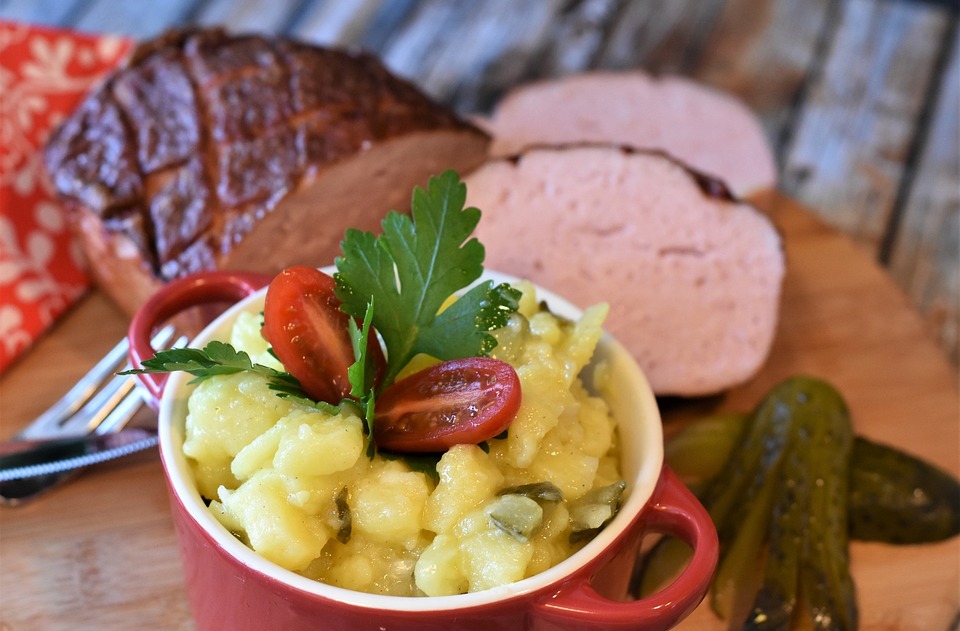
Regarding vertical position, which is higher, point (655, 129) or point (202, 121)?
point (202, 121)

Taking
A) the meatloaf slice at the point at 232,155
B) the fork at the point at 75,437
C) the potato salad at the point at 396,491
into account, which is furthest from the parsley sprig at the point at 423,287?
the meatloaf slice at the point at 232,155

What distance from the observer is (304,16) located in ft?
14.5

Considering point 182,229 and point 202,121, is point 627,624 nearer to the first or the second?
point 182,229

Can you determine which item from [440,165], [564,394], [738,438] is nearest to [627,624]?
[564,394]

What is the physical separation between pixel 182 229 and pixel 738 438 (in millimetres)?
1596

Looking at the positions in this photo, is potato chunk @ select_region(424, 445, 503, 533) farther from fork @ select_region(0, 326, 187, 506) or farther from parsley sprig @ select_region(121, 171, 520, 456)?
fork @ select_region(0, 326, 187, 506)

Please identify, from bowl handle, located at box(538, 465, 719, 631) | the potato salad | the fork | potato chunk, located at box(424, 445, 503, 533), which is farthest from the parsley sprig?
the fork

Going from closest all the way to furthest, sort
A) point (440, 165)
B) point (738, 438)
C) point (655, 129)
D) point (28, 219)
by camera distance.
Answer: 1. point (738, 438)
2. point (28, 219)
3. point (440, 165)
4. point (655, 129)

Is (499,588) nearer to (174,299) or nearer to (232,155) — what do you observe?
(174,299)

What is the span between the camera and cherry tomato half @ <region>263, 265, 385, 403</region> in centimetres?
158

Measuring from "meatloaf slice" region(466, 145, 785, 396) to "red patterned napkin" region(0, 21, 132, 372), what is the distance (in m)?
1.31

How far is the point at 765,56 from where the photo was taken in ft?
14.6

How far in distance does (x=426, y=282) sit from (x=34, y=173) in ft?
5.98

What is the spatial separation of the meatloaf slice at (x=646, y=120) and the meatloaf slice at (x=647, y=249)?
55 centimetres
